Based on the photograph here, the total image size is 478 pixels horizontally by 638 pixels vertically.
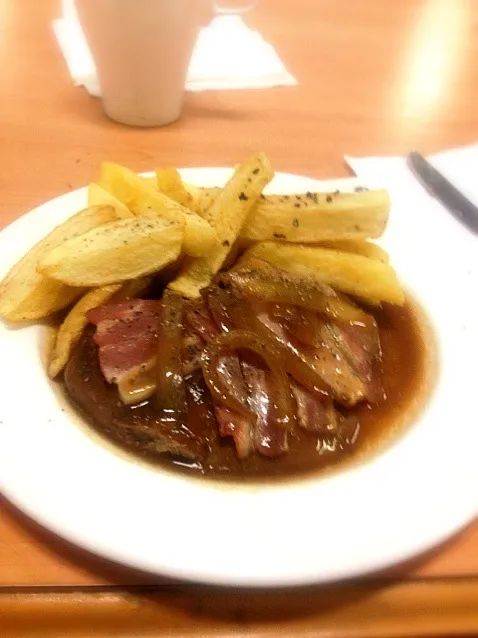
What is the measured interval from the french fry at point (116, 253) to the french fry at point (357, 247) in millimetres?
336

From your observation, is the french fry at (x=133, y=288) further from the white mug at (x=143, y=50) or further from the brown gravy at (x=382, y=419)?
the white mug at (x=143, y=50)

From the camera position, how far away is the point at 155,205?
123 centimetres

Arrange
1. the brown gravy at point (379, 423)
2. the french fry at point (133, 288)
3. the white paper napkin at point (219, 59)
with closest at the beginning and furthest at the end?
the brown gravy at point (379, 423)
the french fry at point (133, 288)
the white paper napkin at point (219, 59)

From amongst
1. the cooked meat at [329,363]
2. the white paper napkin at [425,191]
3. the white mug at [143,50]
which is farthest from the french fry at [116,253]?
the white mug at [143,50]

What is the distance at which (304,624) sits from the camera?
2.76 feet

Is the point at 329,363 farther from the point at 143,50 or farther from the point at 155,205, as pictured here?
the point at 143,50

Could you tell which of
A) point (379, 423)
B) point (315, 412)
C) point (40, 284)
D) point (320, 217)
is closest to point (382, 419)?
point (379, 423)

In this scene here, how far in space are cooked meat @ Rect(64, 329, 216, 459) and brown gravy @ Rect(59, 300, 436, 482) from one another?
0.02 metres

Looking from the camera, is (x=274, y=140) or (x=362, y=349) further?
(x=274, y=140)

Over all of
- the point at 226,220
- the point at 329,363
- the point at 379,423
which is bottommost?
the point at 379,423

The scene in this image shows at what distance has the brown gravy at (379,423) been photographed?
1001 mm

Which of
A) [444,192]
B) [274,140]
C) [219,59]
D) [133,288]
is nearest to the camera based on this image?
[133,288]

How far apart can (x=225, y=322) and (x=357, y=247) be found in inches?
13.8

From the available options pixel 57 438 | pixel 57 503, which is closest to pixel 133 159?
pixel 57 438
